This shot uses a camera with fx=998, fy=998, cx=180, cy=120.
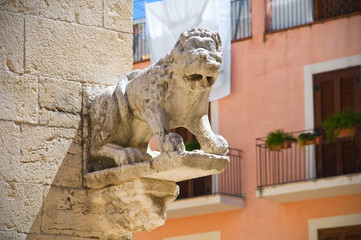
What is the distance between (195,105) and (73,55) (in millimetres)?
872

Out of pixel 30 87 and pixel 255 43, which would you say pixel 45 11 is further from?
pixel 255 43

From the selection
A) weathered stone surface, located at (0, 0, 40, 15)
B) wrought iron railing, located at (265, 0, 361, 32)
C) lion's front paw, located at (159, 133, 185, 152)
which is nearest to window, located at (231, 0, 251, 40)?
wrought iron railing, located at (265, 0, 361, 32)

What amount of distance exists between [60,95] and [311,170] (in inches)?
440

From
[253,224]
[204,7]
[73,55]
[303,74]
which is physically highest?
[204,7]

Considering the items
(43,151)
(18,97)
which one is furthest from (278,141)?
(18,97)

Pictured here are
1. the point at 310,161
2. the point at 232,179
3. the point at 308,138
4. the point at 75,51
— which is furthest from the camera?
the point at 232,179

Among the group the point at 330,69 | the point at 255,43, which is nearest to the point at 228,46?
the point at 255,43

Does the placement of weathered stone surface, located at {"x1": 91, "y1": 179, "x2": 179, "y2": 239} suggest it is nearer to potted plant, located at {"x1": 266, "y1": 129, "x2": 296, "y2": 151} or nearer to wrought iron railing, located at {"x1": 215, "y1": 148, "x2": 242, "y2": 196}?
potted plant, located at {"x1": 266, "y1": 129, "x2": 296, "y2": 151}

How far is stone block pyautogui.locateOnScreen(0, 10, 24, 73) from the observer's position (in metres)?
5.79

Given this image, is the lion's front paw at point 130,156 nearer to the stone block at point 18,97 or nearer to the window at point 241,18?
the stone block at point 18,97

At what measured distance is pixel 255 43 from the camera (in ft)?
60.1

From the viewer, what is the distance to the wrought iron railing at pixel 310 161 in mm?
16609

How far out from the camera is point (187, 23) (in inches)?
711

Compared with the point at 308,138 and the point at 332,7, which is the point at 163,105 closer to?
the point at 308,138
